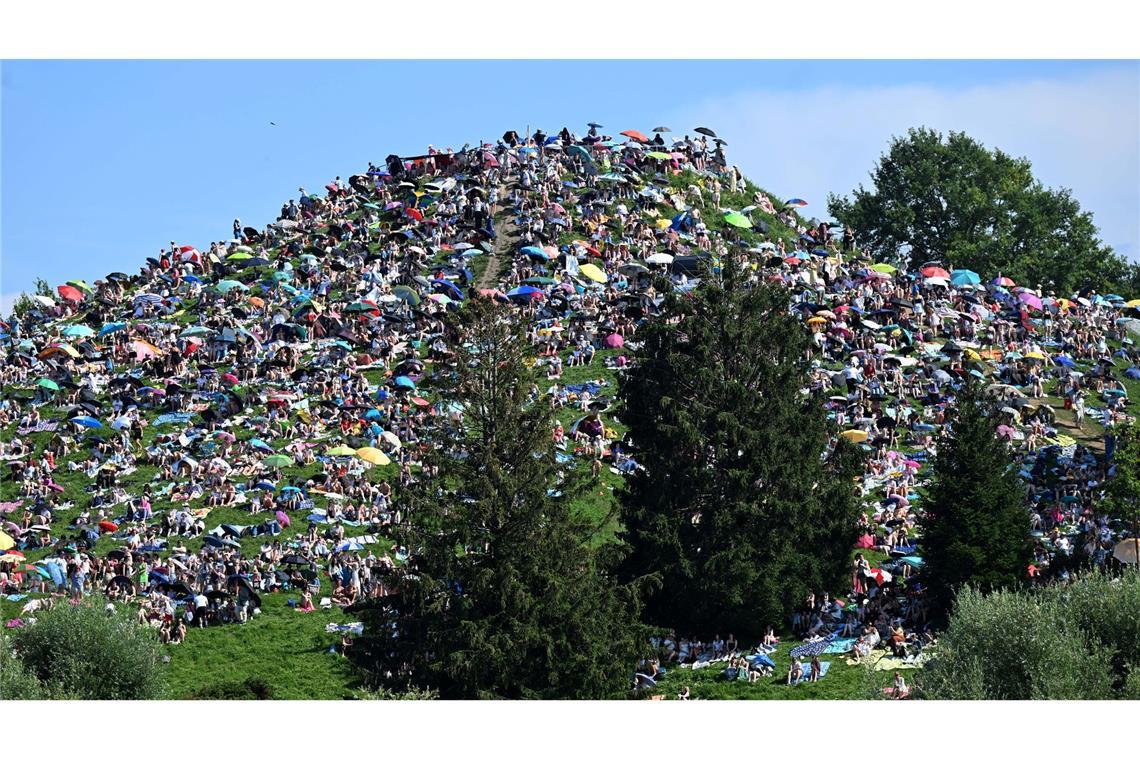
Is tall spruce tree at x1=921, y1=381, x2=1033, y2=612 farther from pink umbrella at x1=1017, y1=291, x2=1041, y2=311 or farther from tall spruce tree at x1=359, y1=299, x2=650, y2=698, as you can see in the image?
pink umbrella at x1=1017, y1=291, x2=1041, y2=311

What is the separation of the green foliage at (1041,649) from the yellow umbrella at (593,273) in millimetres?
39762

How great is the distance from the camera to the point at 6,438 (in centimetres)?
6744

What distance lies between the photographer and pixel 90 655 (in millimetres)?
41062

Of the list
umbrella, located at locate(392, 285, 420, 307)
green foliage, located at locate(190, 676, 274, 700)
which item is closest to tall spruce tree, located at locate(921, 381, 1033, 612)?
green foliage, located at locate(190, 676, 274, 700)

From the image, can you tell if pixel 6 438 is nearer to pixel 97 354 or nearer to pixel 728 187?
pixel 97 354

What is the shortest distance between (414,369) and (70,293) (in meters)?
25.9

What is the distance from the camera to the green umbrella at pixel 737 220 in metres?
87.0

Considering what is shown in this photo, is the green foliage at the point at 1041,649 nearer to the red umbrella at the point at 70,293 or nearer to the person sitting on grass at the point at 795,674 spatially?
the person sitting on grass at the point at 795,674

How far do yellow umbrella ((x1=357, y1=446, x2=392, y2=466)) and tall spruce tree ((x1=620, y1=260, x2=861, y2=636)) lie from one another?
11782 mm

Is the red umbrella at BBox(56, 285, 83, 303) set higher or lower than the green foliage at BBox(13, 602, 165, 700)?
higher

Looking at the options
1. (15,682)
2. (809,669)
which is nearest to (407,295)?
(809,669)

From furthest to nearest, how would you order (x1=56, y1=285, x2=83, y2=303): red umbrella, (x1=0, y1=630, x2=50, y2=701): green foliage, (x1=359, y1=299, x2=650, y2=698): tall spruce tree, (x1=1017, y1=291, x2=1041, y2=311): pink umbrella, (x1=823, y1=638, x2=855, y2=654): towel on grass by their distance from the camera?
(x1=56, y1=285, x2=83, y2=303): red umbrella < (x1=1017, y1=291, x2=1041, y2=311): pink umbrella < (x1=823, y1=638, x2=855, y2=654): towel on grass < (x1=359, y1=299, x2=650, y2=698): tall spruce tree < (x1=0, y1=630, x2=50, y2=701): green foliage

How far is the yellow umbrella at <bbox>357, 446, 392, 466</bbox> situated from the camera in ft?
199

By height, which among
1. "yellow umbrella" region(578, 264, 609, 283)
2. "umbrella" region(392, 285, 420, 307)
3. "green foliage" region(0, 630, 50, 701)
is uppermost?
"yellow umbrella" region(578, 264, 609, 283)
